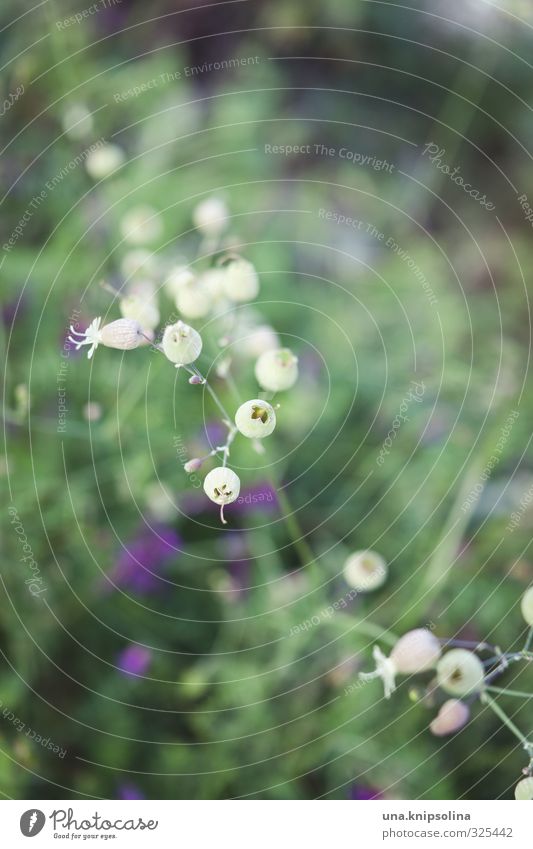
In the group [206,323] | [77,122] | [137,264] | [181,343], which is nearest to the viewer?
[181,343]

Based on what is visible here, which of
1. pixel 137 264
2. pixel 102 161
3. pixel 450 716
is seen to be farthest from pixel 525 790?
pixel 102 161

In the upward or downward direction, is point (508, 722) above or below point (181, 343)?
below

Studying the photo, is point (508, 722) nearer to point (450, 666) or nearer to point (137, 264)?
point (450, 666)

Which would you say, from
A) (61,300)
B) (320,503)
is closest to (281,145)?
(61,300)

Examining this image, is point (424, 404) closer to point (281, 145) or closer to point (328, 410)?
point (328, 410)

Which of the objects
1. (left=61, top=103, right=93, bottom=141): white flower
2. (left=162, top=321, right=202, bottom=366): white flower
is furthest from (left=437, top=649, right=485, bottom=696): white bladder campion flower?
(left=61, top=103, right=93, bottom=141): white flower

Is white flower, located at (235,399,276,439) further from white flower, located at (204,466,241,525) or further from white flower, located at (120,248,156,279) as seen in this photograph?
white flower, located at (120,248,156,279)

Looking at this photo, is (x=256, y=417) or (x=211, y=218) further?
(x=211, y=218)
